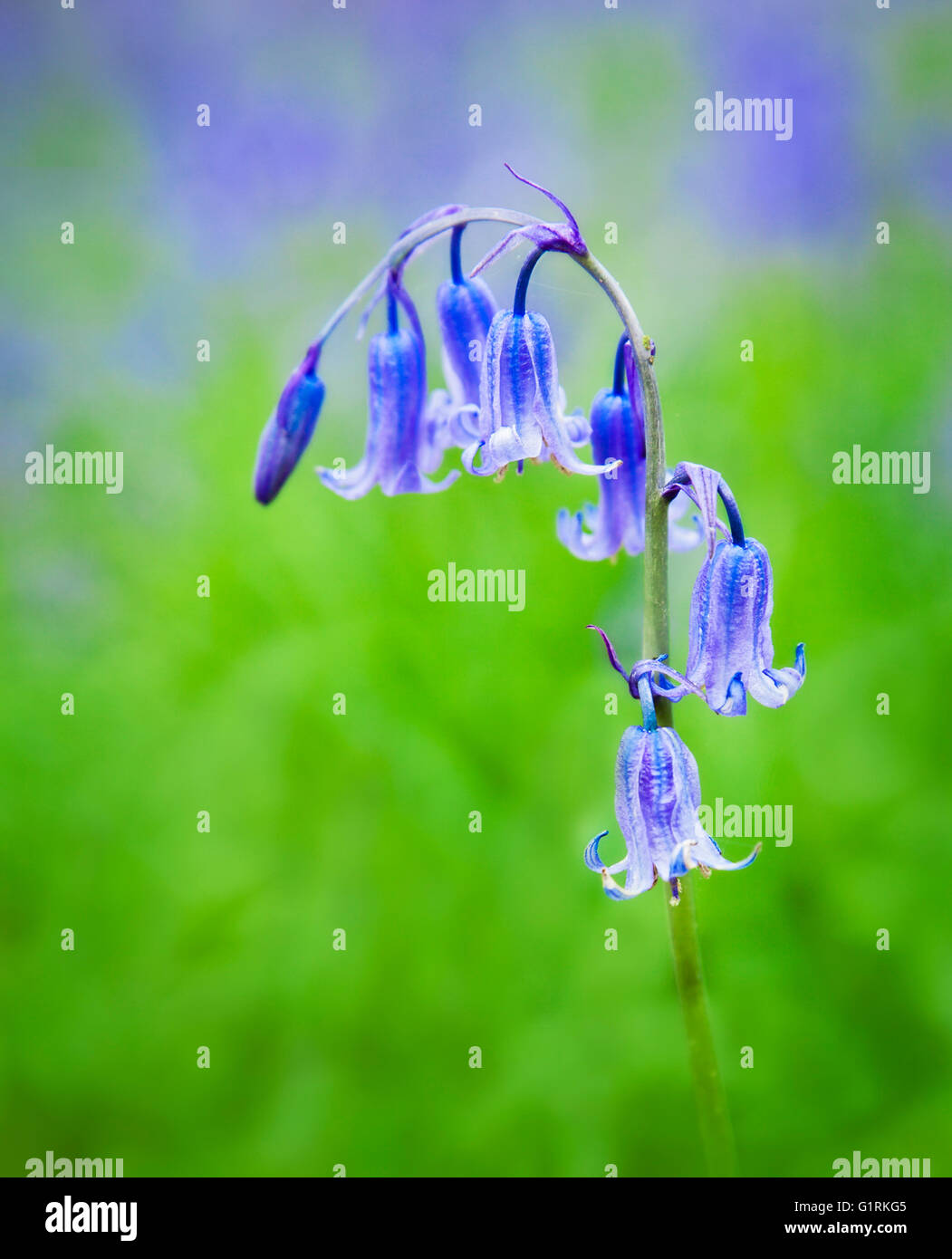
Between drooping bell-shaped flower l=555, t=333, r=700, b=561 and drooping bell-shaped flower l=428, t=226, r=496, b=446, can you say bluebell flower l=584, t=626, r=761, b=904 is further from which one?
drooping bell-shaped flower l=428, t=226, r=496, b=446

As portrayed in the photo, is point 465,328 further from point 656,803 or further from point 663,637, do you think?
point 656,803

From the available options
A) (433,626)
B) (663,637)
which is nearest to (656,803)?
(663,637)

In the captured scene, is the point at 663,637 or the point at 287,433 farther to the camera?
the point at 287,433

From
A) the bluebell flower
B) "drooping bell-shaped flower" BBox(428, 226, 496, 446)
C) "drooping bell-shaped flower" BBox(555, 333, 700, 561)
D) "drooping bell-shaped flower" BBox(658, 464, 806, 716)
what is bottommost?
the bluebell flower

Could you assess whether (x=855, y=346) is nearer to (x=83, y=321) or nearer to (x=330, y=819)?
(x=330, y=819)

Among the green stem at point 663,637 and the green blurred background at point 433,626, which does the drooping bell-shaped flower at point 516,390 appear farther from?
the green blurred background at point 433,626

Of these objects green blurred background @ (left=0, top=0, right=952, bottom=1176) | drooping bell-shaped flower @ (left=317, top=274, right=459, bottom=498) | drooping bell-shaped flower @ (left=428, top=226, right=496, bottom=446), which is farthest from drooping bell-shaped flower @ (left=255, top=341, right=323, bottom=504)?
green blurred background @ (left=0, top=0, right=952, bottom=1176)
